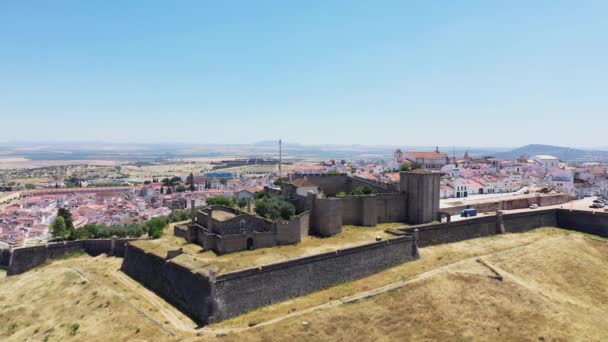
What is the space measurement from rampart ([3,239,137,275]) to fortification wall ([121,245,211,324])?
6.73 meters

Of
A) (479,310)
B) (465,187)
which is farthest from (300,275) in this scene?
(465,187)

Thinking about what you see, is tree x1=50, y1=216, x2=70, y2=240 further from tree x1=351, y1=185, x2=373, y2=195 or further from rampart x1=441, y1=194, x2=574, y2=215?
rampart x1=441, y1=194, x2=574, y2=215

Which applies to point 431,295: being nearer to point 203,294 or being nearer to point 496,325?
point 496,325

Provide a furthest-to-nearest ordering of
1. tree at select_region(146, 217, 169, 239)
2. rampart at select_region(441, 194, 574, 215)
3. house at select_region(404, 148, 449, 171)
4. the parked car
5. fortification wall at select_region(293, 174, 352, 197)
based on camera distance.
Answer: house at select_region(404, 148, 449, 171), fortification wall at select_region(293, 174, 352, 197), rampart at select_region(441, 194, 574, 215), the parked car, tree at select_region(146, 217, 169, 239)

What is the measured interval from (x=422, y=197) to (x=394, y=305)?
1636 cm

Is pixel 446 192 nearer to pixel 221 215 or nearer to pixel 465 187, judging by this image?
pixel 465 187

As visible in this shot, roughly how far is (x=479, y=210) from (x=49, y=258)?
146ft

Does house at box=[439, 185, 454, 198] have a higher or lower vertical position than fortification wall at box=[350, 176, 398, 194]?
lower

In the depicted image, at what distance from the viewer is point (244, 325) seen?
2636 centimetres

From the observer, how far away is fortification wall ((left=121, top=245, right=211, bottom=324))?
2783 cm

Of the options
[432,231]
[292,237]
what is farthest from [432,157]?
[292,237]

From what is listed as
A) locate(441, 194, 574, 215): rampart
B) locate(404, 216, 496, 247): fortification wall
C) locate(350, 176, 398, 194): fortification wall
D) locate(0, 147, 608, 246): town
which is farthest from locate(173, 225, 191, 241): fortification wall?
locate(441, 194, 574, 215): rampart

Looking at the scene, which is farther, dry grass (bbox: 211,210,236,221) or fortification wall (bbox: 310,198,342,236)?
fortification wall (bbox: 310,198,342,236)

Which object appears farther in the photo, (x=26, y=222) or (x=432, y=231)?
(x=26, y=222)
